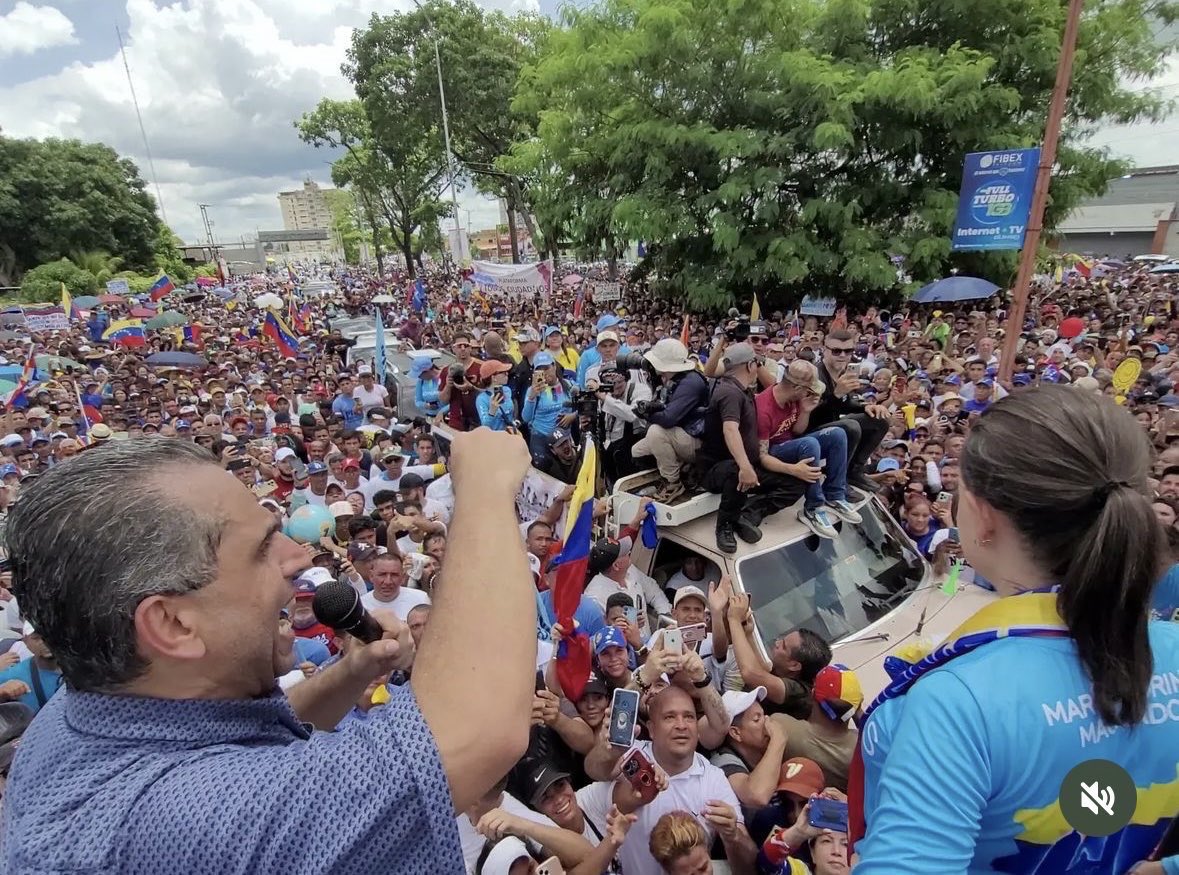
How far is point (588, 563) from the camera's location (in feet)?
13.4

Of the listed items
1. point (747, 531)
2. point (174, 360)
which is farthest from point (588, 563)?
point (174, 360)

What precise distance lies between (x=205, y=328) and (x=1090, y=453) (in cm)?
2355

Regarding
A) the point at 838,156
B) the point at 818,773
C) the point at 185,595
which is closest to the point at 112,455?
the point at 185,595

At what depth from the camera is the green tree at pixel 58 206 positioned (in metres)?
39.1

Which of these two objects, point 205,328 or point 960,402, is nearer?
point 960,402

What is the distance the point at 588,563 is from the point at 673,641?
100 centimetres

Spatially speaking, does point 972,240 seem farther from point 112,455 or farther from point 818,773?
point 112,455

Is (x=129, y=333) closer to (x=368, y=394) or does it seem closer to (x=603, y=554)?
(x=368, y=394)

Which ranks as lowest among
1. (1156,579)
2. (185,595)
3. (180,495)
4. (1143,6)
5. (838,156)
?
(1156,579)

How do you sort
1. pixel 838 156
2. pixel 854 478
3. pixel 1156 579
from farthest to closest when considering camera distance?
pixel 838 156 < pixel 854 478 < pixel 1156 579

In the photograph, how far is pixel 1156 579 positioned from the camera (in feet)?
3.43

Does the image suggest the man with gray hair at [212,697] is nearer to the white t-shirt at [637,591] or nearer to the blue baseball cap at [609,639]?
the blue baseball cap at [609,639]

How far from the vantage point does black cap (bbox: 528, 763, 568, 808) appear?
2.73 meters

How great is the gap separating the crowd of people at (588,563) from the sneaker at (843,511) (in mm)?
16
